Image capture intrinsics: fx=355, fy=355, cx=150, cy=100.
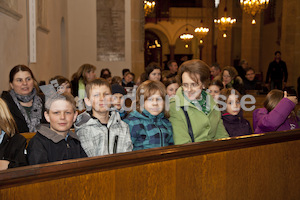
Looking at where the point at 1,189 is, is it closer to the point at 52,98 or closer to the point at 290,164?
the point at 52,98

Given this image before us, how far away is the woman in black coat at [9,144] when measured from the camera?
2.45m

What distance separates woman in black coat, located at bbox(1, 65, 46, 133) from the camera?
381cm

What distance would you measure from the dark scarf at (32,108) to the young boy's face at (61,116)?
122 cm

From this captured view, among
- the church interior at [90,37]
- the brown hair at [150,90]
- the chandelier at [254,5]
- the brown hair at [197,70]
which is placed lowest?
the brown hair at [150,90]

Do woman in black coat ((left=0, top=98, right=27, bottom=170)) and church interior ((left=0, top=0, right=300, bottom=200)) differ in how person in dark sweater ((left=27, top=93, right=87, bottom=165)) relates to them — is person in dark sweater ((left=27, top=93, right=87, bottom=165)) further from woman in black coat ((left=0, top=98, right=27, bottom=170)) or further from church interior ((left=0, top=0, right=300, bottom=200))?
church interior ((left=0, top=0, right=300, bottom=200))

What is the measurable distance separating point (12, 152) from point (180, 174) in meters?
1.18

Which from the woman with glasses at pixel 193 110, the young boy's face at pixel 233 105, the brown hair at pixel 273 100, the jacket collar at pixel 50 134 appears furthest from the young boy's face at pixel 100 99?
the brown hair at pixel 273 100

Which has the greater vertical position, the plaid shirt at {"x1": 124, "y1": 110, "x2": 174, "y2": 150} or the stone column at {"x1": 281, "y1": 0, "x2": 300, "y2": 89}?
the stone column at {"x1": 281, "y1": 0, "x2": 300, "y2": 89}

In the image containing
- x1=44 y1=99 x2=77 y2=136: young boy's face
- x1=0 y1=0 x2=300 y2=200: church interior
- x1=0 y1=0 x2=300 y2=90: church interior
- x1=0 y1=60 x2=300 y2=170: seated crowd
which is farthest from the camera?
x1=0 y1=0 x2=300 y2=90: church interior

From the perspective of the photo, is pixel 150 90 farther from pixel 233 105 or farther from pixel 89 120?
pixel 233 105

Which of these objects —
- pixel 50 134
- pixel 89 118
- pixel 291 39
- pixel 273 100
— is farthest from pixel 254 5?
pixel 50 134

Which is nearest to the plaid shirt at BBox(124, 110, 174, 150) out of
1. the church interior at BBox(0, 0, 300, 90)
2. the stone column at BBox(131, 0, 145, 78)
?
the church interior at BBox(0, 0, 300, 90)

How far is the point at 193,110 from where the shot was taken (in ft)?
10.1

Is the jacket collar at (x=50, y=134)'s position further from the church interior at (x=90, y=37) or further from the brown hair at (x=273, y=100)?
the church interior at (x=90, y=37)
